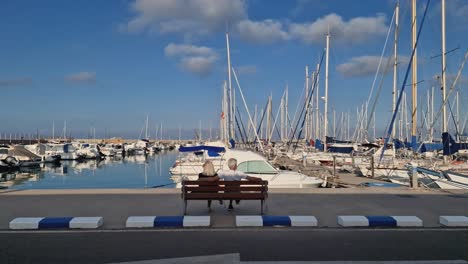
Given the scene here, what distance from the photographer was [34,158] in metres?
67.3

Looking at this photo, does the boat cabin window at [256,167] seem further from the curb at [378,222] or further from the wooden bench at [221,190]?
the curb at [378,222]

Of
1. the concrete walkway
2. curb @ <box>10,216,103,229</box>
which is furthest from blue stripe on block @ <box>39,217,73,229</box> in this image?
the concrete walkway

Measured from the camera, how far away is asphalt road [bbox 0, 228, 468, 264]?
7.44 m

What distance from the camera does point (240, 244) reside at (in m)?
8.32

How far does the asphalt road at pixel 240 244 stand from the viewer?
24.4ft

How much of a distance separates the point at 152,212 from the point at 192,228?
2.32 metres

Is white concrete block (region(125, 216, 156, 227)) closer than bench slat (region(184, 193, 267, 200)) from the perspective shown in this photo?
Yes

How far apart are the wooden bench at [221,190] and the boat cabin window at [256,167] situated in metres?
14.1

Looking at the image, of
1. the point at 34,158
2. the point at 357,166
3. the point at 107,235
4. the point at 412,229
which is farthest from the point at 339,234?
the point at 34,158

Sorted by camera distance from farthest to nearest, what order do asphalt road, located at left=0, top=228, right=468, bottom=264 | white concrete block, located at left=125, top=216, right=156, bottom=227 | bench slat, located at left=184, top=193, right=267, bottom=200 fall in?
bench slat, located at left=184, top=193, right=267, bottom=200, white concrete block, located at left=125, top=216, right=156, bottom=227, asphalt road, located at left=0, top=228, right=468, bottom=264

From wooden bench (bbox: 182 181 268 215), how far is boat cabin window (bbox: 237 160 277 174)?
46.3 feet

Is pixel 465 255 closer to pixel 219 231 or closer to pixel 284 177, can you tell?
pixel 219 231

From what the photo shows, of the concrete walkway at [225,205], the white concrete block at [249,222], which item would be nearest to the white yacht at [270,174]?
the concrete walkway at [225,205]

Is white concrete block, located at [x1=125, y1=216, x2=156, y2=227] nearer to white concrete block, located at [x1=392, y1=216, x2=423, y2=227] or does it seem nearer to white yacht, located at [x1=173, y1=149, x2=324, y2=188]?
white concrete block, located at [x1=392, y1=216, x2=423, y2=227]
